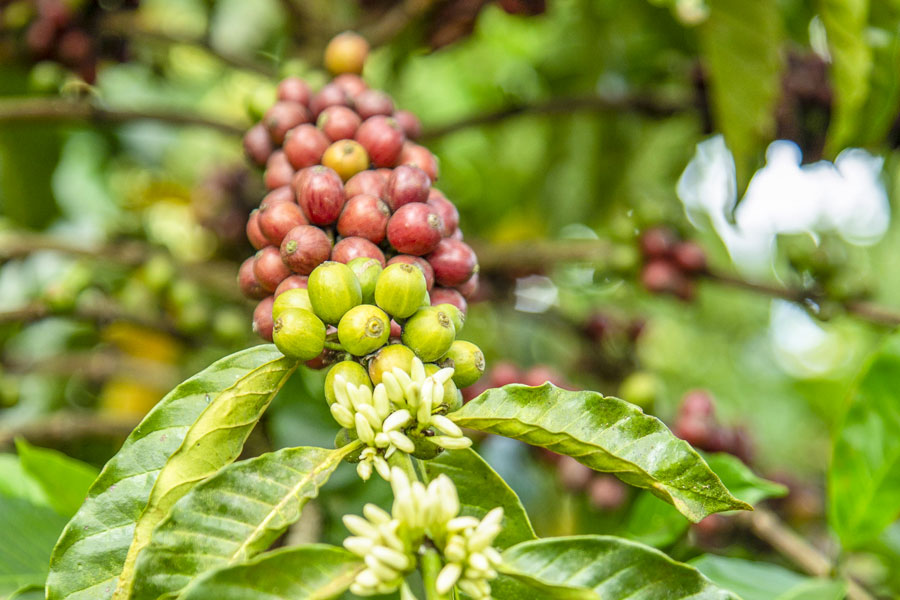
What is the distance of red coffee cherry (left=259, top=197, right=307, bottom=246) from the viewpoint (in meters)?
Answer: 0.89

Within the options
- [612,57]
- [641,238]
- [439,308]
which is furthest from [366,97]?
[612,57]

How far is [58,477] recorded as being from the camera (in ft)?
3.74

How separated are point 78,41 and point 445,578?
59.8 inches

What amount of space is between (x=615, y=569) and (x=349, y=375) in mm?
322

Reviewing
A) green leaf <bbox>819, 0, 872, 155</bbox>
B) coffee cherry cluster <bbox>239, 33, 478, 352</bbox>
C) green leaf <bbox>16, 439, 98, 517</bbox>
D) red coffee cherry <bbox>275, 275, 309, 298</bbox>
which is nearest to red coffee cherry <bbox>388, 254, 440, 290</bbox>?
coffee cherry cluster <bbox>239, 33, 478, 352</bbox>

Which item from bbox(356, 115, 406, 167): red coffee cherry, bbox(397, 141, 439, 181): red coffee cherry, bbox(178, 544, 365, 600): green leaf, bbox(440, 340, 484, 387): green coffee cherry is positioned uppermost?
bbox(356, 115, 406, 167): red coffee cherry

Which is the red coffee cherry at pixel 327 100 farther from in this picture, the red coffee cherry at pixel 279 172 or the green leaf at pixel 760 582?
the green leaf at pixel 760 582

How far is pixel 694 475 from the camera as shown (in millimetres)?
729

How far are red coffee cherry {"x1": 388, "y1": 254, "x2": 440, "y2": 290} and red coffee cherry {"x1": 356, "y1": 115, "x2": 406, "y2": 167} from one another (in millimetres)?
171

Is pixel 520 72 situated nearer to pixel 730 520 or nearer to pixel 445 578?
pixel 730 520

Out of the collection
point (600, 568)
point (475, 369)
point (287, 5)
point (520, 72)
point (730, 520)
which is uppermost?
point (287, 5)

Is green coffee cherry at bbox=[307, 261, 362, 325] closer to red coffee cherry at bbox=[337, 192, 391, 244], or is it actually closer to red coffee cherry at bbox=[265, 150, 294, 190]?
red coffee cherry at bbox=[337, 192, 391, 244]

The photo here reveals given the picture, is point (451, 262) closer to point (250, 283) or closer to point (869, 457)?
point (250, 283)

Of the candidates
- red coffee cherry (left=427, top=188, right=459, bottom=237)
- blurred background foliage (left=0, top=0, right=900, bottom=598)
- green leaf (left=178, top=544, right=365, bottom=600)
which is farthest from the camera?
blurred background foliage (left=0, top=0, right=900, bottom=598)
